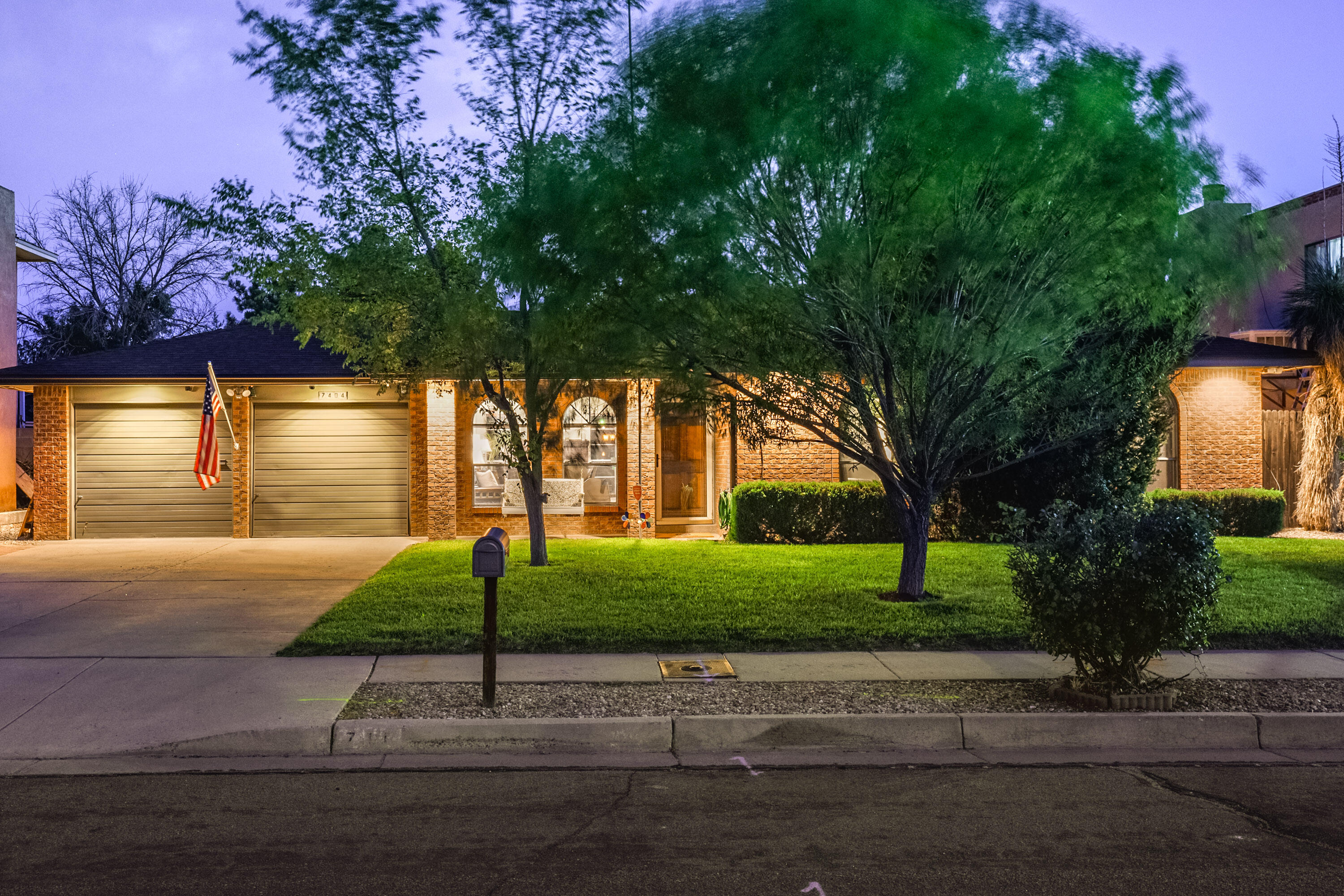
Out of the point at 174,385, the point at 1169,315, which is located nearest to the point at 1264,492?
the point at 1169,315

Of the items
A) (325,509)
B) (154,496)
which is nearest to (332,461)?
(325,509)

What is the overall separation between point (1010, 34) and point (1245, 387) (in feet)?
40.4

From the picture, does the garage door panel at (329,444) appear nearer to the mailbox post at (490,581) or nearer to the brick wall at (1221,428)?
the mailbox post at (490,581)

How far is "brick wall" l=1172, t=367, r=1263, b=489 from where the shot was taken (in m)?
17.5

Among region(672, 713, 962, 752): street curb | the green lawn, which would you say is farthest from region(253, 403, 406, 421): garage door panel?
region(672, 713, 962, 752): street curb

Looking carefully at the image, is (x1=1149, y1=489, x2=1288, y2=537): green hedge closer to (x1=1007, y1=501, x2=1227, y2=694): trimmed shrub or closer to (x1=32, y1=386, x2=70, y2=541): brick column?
(x1=1007, y1=501, x2=1227, y2=694): trimmed shrub

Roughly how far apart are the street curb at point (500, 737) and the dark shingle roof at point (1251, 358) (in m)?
14.6

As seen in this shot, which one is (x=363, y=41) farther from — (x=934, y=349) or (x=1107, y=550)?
(x=1107, y=550)

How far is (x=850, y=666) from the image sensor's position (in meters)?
7.69

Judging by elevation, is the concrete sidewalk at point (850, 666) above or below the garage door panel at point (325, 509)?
below

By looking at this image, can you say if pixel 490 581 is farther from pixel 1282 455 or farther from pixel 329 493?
pixel 1282 455

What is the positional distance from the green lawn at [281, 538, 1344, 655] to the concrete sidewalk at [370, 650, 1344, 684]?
271 mm

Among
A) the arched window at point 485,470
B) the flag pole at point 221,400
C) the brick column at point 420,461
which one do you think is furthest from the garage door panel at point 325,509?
the arched window at point 485,470

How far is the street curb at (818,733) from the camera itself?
605 cm
